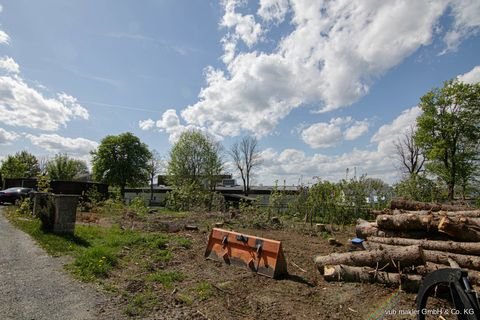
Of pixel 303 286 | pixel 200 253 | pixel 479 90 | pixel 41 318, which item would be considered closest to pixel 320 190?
pixel 200 253

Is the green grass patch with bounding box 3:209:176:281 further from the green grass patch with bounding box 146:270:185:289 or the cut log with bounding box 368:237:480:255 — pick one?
the cut log with bounding box 368:237:480:255

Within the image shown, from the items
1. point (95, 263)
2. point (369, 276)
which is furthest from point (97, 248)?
point (369, 276)

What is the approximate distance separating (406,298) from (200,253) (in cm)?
450

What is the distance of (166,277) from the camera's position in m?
5.30

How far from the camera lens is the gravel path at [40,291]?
3795 mm

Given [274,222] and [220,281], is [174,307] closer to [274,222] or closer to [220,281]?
[220,281]

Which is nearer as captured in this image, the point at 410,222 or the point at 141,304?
the point at 141,304

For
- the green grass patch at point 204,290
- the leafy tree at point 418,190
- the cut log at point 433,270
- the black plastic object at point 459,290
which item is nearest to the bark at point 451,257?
the cut log at point 433,270

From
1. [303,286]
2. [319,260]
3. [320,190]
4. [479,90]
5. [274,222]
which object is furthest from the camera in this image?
[479,90]

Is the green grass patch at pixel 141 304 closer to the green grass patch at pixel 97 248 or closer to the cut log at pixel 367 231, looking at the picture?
the green grass patch at pixel 97 248

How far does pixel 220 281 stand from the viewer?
17.3 feet

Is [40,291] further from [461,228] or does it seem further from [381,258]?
[461,228]

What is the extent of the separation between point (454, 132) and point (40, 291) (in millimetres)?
28958

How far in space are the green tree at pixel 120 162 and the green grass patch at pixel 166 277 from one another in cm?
4070
